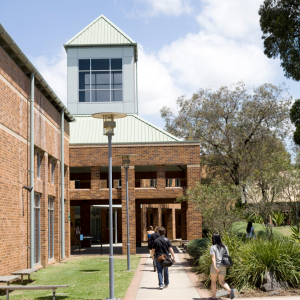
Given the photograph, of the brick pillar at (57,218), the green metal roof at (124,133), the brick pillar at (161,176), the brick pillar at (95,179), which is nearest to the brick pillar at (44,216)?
the brick pillar at (57,218)

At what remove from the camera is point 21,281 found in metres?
14.7

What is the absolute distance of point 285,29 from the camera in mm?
22516

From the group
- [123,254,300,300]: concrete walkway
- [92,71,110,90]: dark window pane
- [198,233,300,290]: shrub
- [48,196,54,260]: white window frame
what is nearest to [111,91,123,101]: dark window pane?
[92,71,110,90]: dark window pane

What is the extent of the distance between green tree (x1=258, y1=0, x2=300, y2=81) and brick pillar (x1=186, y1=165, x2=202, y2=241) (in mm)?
7605

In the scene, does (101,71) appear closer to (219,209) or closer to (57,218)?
(57,218)

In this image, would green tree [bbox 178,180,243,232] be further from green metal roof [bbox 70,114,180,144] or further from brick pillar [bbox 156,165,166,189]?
green metal roof [bbox 70,114,180,144]

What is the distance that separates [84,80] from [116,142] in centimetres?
866

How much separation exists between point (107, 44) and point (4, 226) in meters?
21.8

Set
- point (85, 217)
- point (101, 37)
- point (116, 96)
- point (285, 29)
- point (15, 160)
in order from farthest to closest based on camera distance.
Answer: point (85, 217)
point (101, 37)
point (116, 96)
point (285, 29)
point (15, 160)

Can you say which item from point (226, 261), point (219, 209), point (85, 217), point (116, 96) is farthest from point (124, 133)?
point (226, 261)

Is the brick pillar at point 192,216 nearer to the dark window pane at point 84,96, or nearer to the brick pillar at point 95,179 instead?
the brick pillar at point 95,179

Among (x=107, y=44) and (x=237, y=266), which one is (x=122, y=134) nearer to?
(x=107, y=44)

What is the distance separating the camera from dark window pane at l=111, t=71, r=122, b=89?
34.3 m

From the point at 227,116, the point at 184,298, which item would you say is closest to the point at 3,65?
the point at 184,298
